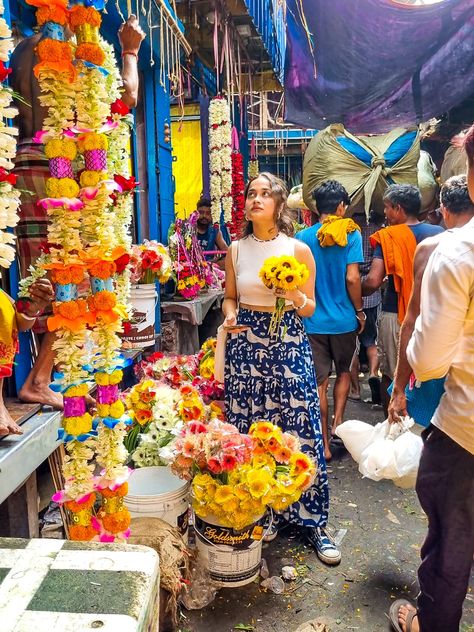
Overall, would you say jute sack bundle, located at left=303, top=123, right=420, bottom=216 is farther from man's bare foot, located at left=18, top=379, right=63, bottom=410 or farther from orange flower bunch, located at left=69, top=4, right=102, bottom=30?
orange flower bunch, located at left=69, top=4, right=102, bottom=30

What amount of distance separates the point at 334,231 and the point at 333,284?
415mm

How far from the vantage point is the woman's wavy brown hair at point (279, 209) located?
313 centimetres

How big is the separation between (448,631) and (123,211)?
7.65 feet

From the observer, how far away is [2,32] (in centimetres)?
156

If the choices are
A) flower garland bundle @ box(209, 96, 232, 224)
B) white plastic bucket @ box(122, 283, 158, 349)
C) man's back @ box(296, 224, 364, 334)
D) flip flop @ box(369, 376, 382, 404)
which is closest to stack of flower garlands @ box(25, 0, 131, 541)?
white plastic bucket @ box(122, 283, 158, 349)

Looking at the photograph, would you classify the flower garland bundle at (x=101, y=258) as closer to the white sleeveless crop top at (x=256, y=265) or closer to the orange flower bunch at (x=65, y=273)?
the orange flower bunch at (x=65, y=273)

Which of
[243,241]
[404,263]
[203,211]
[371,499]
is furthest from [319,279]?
[203,211]

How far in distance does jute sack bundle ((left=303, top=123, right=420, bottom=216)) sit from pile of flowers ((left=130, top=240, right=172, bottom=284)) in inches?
117

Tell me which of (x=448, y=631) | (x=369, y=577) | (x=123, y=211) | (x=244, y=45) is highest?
(x=244, y=45)

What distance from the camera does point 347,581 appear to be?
9.39 feet

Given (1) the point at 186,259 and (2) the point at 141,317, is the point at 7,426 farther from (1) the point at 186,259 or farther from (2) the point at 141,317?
(1) the point at 186,259

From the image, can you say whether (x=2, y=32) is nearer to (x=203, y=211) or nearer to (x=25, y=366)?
(x=25, y=366)

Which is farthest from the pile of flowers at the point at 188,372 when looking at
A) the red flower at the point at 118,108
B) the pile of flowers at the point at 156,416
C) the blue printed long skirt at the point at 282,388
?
the red flower at the point at 118,108

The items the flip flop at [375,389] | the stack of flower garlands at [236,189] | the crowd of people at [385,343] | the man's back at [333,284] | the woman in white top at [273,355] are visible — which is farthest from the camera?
the stack of flower garlands at [236,189]
